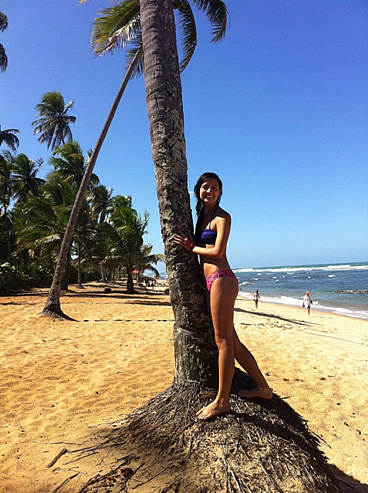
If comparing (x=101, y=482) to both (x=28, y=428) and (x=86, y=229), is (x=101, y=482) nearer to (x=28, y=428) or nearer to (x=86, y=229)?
(x=28, y=428)

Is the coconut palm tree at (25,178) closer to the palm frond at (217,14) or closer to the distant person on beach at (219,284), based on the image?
the palm frond at (217,14)

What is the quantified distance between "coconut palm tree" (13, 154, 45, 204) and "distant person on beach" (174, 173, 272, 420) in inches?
1296

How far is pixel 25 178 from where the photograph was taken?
102ft

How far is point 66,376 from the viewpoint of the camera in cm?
460

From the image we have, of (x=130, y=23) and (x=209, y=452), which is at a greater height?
(x=130, y=23)

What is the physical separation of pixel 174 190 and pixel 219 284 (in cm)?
92

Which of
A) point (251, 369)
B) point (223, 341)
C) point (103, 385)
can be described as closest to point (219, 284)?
point (223, 341)

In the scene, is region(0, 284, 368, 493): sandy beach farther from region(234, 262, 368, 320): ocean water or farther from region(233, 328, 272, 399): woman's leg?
region(234, 262, 368, 320): ocean water

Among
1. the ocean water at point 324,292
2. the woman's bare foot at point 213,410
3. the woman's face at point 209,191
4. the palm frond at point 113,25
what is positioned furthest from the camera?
the ocean water at point 324,292

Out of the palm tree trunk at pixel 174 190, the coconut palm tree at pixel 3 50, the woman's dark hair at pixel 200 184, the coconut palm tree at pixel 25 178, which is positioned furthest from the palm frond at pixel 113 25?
the coconut palm tree at pixel 25 178

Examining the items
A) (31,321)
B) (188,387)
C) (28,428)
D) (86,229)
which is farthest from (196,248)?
(86,229)

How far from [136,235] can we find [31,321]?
11.0 m

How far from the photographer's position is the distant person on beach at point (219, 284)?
2.25 m

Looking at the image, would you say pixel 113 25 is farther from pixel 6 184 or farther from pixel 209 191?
pixel 6 184
